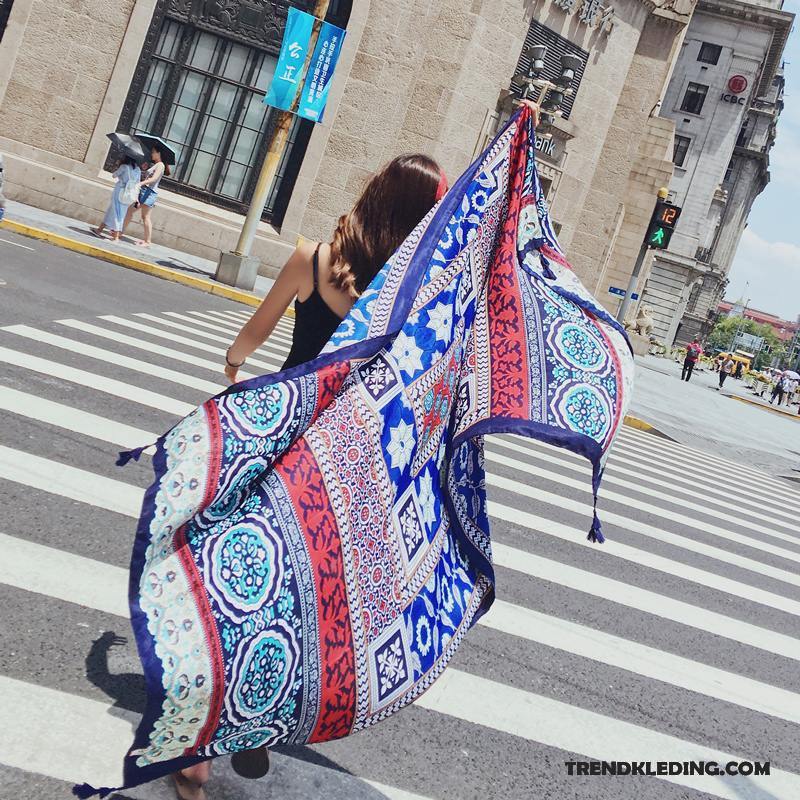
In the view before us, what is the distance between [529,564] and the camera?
589 cm

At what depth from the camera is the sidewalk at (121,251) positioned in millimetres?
14359

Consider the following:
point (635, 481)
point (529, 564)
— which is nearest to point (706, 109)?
point (635, 481)

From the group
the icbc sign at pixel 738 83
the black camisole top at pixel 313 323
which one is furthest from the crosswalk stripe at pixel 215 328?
the icbc sign at pixel 738 83

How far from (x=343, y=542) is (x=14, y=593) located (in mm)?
1665

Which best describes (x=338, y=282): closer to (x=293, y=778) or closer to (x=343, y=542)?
(x=343, y=542)

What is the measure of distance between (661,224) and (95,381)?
15967 millimetres

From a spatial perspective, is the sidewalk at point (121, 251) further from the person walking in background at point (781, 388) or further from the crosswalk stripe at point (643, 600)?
the person walking in background at point (781, 388)

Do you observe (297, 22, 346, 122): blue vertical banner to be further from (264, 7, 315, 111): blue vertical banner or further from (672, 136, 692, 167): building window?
(672, 136, 692, 167): building window

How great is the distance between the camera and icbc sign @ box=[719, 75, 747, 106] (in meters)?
66.4

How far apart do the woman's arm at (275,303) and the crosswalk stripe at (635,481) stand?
6374 millimetres

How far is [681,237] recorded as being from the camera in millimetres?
70500

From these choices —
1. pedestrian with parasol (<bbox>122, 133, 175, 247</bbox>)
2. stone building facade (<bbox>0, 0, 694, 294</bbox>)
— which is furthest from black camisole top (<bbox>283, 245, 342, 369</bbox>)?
stone building facade (<bbox>0, 0, 694, 294</bbox>)

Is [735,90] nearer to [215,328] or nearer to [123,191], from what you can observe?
[123,191]

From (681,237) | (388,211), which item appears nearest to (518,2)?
(388,211)
